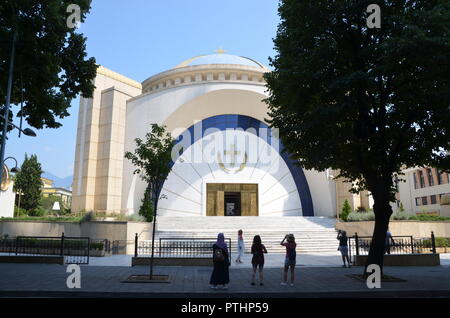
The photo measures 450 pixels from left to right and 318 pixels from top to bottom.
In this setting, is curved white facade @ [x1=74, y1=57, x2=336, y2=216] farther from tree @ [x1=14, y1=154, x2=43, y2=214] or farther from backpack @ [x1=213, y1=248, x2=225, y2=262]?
backpack @ [x1=213, y1=248, x2=225, y2=262]

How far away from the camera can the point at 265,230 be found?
77.8 ft

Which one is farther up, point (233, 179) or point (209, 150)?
point (209, 150)

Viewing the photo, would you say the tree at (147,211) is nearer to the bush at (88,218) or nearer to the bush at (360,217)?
the bush at (88,218)

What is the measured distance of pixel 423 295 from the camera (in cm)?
867

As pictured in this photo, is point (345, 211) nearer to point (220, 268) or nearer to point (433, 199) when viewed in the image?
point (220, 268)

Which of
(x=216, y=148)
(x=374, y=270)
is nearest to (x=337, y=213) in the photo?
(x=216, y=148)

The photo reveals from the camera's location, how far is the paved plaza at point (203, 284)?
8.50 metres

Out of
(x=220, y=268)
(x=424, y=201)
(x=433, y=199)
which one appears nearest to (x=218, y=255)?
(x=220, y=268)

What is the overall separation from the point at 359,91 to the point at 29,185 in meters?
39.3

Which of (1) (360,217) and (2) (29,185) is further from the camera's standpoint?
(2) (29,185)

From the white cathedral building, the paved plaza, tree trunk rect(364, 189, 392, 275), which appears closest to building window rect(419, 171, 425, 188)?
the white cathedral building

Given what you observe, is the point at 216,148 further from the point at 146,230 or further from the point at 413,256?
the point at 413,256

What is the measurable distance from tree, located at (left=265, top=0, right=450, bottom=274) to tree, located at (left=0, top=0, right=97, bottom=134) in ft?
23.5

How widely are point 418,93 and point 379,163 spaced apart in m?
2.26
